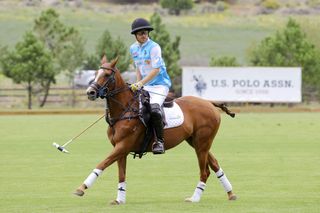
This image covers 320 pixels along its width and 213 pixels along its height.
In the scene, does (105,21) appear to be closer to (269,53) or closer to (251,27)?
(251,27)

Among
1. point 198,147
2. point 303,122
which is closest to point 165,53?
point 303,122

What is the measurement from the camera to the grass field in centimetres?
1360

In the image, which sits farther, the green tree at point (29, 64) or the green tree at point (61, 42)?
the green tree at point (61, 42)

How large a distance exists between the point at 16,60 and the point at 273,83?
1482cm

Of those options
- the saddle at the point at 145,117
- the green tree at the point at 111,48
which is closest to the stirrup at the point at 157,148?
the saddle at the point at 145,117

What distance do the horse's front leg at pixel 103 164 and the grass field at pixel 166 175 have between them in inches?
12.2

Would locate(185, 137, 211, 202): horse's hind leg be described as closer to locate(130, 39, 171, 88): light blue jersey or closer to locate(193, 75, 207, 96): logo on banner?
locate(130, 39, 171, 88): light blue jersey

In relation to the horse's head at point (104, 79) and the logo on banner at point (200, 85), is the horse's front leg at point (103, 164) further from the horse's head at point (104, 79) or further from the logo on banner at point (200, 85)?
the logo on banner at point (200, 85)

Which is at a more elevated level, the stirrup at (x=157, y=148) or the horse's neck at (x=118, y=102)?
the horse's neck at (x=118, y=102)

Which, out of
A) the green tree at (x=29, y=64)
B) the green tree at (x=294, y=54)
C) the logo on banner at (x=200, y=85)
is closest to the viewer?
the logo on banner at (x=200, y=85)

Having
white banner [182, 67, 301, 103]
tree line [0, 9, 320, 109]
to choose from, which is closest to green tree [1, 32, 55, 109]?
tree line [0, 9, 320, 109]

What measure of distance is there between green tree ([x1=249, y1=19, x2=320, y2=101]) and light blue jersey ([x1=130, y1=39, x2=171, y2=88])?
44.3m

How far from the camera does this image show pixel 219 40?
102m

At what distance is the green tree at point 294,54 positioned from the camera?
58.7 meters
